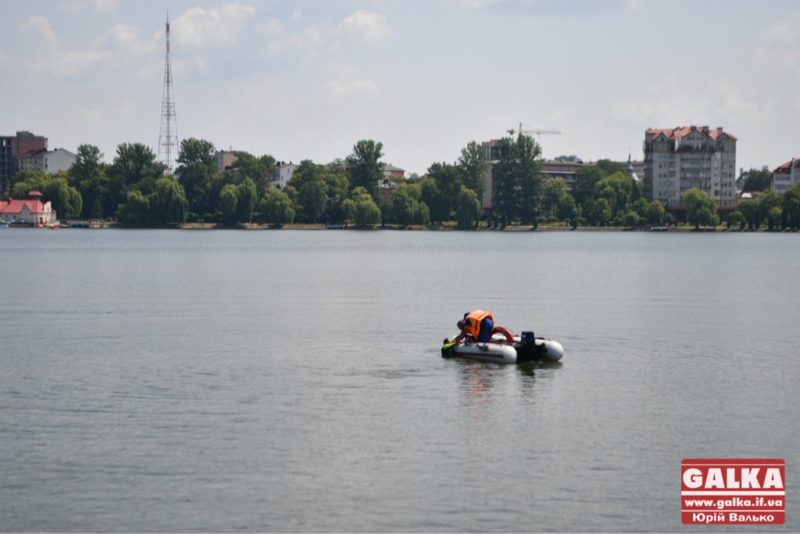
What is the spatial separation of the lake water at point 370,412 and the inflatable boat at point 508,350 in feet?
1.82

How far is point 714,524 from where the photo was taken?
2464 cm

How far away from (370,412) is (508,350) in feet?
35.7

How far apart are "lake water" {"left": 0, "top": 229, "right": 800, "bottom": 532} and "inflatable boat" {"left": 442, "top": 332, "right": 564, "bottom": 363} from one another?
1.82ft

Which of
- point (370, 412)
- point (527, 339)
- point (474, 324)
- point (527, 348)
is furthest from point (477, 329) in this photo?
point (370, 412)

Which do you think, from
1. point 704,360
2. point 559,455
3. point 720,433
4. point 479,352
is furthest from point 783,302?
point 559,455

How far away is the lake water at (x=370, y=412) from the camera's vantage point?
84.9 ft

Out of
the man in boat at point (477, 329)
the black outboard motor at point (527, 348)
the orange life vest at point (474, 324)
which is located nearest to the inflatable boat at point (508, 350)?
the black outboard motor at point (527, 348)

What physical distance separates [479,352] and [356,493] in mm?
18625

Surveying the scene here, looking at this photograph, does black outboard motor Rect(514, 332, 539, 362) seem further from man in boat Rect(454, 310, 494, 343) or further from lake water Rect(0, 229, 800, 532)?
man in boat Rect(454, 310, 494, 343)

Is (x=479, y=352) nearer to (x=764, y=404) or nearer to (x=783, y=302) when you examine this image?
(x=764, y=404)

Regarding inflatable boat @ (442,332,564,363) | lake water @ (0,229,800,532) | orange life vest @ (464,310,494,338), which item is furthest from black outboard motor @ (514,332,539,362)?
orange life vest @ (464,310,494,338)

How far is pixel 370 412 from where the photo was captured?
34.9 meters

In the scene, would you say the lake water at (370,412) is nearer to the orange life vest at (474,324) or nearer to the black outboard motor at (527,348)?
the black outboard motor at (527,348)

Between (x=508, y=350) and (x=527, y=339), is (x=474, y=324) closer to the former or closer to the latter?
(x=508, y=350)
